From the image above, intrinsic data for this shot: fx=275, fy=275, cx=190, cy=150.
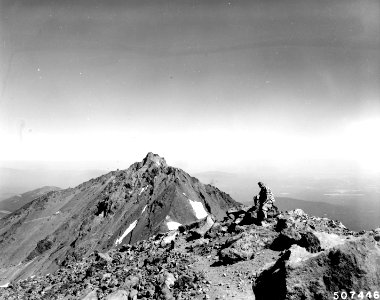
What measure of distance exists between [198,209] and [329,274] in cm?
9052

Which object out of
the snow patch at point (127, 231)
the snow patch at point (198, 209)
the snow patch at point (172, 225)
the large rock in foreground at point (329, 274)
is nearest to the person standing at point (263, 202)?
the large rock in foreground at point (329, 274)

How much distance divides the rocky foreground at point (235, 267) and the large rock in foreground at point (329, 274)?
3 cm

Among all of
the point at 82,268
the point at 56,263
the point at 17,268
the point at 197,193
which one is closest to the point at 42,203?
the point at 17,268

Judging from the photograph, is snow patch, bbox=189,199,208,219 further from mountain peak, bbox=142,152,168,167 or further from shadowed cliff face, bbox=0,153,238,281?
mountain peak, bbox=142,152,168,167

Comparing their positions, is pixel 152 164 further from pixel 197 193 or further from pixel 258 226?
pixel 258 226

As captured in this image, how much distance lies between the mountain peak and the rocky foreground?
97770 millimetres

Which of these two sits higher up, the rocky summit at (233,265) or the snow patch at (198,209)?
the rocky summit at (233,265)

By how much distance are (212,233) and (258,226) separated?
4.97m

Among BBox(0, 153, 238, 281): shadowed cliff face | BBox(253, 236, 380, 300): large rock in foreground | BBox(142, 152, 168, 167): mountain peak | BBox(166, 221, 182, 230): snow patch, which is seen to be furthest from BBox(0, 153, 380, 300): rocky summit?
BBox(142, 152, 168, 167): mountain peak

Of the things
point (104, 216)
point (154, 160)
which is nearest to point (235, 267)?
point (104, 216)

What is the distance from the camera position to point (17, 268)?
315 feet

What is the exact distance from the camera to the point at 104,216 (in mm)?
110438

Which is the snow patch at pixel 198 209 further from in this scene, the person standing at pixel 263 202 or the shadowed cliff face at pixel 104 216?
the person standing at pixel 263 202

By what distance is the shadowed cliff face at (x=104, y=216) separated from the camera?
8919 cm
